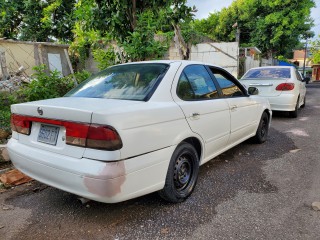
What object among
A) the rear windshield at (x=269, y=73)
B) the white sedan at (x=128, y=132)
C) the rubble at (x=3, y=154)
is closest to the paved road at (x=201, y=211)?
the white sedan at (x=128, y=132)

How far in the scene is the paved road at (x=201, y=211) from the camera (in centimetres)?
241

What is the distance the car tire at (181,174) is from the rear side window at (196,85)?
587mm

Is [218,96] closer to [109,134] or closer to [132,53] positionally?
[109,134]

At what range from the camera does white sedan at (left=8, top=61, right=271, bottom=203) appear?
83.8 inches

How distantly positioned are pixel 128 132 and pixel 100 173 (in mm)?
398

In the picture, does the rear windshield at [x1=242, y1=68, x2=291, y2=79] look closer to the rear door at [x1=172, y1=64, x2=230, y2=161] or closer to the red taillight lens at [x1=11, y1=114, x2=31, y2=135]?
the rear door at [x1=172, y1=64, x2=230, y2=161]

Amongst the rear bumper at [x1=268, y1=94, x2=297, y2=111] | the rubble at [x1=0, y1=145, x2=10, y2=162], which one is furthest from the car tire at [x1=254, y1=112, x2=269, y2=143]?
the rubble at [x1=0, y1=145, x2=10, y2=162]

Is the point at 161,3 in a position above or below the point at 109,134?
above

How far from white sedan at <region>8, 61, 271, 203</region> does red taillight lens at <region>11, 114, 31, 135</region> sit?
0.01 m

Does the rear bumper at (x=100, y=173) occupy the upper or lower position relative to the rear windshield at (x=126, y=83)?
lower

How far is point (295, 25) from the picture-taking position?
73.3ft

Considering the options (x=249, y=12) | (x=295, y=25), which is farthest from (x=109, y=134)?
(x=249, y=12)

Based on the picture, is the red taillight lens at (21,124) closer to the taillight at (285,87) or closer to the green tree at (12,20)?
the taillight at (285,87)

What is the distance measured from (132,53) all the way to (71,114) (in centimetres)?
383
